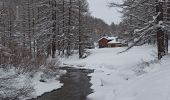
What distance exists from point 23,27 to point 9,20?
5757 millimetres

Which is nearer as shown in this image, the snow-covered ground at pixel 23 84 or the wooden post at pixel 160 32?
the snow-covered ground at pixel 23 84

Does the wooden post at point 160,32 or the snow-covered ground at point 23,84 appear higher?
the wooden post at point 160,32

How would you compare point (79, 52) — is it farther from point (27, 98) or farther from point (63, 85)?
point (27, 98)

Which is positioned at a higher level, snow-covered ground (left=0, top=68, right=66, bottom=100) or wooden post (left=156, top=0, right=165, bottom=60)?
wooden post (left=156, top=0, right=165, bottom=60)

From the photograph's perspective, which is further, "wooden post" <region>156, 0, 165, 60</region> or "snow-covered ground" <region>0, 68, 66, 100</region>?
"wooden post" <region>156, 0, 165, 60</region>

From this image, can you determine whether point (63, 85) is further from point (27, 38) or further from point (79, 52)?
point (27, 38)

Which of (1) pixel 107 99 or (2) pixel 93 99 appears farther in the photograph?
(2) pixel 93 99

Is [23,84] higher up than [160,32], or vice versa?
[160,32]

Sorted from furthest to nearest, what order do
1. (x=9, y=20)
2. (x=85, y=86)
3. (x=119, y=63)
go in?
(x=9, y=20), (x=119, y=63), (x=85, y=86)

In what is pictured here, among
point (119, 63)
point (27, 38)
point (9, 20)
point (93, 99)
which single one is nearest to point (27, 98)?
point (93, 99)

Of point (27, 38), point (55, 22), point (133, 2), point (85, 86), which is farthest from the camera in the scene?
point (27, 38)

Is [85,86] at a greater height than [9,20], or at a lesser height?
lesser

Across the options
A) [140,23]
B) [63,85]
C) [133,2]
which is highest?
[133,2]

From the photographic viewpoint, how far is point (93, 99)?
53.0 ft
